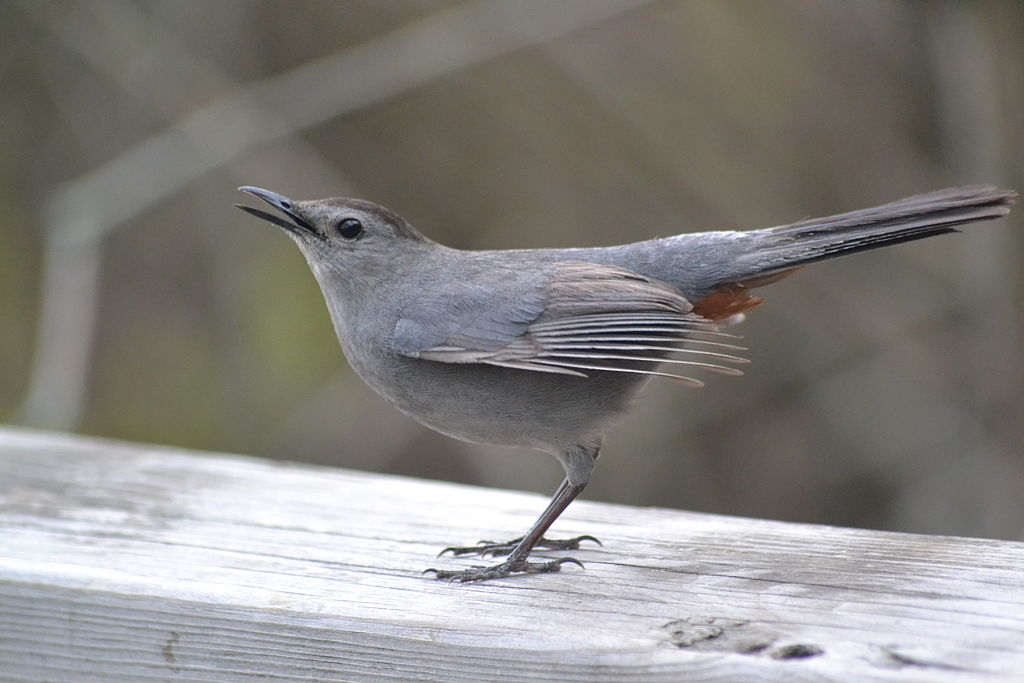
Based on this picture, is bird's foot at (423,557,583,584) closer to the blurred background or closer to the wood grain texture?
the wood grain texture

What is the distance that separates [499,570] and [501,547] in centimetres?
29

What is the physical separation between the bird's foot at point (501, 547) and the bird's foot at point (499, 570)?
0.39ft

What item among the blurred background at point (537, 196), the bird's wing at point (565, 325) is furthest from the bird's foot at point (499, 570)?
the blurred background at point (537, 196)

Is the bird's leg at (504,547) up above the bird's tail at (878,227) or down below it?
below

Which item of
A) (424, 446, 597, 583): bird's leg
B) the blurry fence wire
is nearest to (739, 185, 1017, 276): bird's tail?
(424, 446, 597, 583): bird's leg

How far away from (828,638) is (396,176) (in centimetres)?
538

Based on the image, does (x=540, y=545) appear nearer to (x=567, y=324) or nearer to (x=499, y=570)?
(x=499, y=570)

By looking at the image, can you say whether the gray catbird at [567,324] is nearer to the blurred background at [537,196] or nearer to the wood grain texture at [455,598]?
the wood grain texture at [455,598]

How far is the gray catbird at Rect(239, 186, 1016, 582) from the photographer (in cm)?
290

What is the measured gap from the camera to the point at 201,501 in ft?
11.1

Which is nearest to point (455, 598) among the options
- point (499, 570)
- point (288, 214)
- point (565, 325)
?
point (499, 570)

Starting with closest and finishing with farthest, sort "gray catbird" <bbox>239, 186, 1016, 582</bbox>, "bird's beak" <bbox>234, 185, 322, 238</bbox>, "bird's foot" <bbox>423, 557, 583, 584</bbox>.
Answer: "bird's foot" <bbox>423, 557, 583, 584</bbox> → "gray catbird" <bbox>239, 186, 1016, 582</bbox> → "bird's beak" <bbox>234, 185, 322, 238</bbox>

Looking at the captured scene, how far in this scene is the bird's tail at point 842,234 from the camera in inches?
110

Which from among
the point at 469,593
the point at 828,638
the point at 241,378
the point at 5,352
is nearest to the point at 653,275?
the point at 469,593
